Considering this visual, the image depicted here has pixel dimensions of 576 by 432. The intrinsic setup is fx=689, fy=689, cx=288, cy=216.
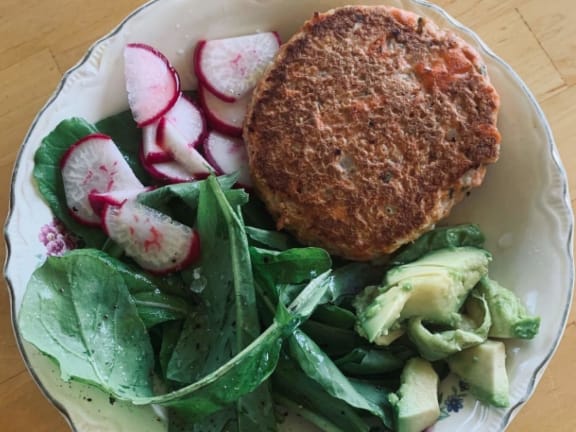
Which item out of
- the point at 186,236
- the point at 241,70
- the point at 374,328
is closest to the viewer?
the point at 374,328

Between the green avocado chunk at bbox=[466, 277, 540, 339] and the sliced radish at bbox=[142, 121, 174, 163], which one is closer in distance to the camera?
the green avocado chunk at bbox=[466, 277, 540, 339]

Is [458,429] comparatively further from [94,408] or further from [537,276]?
[94,408]

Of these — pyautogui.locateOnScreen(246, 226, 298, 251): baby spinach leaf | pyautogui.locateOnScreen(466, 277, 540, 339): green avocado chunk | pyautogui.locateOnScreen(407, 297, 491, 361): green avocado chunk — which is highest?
pyautogui.locateOnScreen(246, 226, 298, 251): baby spinach leaf

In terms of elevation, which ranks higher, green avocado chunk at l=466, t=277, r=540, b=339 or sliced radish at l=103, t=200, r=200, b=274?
sliced radish at l=103, t=200, r=200, b=274

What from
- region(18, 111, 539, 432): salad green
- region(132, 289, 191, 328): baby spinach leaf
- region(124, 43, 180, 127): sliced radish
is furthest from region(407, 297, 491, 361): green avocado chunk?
region(124, 43, 180, 127): sliced radish

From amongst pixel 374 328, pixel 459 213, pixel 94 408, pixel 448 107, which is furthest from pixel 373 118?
pixel 94 408

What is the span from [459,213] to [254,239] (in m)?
0.46

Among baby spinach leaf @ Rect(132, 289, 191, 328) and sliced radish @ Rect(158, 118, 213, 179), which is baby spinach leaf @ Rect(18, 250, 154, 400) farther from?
sliced radish @ Rect(158, 118, 213, 179)

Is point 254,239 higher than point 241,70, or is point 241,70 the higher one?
point 241,70

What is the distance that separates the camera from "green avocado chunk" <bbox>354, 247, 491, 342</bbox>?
4.04ft

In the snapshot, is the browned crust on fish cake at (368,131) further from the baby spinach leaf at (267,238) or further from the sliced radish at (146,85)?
the sliced radish at (146,85)

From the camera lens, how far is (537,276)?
1.39 m

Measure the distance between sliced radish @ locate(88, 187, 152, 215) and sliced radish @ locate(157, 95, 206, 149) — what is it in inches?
6.2

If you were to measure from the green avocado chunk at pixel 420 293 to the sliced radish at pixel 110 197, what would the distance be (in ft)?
1.58
